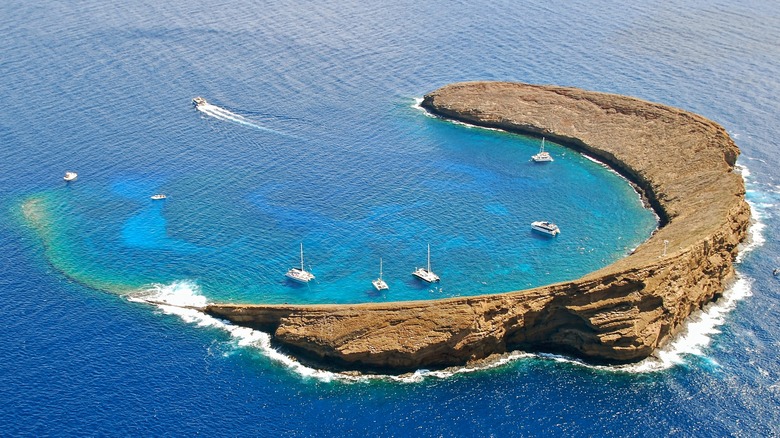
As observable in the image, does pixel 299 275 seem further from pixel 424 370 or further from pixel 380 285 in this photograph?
pixel 424 370

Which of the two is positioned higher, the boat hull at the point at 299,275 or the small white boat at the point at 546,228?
the small white boat at the point at 546,228

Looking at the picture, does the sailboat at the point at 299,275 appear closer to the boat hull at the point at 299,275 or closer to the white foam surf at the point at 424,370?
the boat hull at the point at 299,275

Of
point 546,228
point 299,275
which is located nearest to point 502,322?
point 546,228

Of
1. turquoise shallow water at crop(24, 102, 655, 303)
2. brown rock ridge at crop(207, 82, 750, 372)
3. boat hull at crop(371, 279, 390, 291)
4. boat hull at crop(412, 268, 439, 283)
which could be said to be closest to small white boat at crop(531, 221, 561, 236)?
turquoise shallow water at crop(24, 102, 655, 303)

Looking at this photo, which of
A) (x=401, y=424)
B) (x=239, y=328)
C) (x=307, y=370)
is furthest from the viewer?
(x=239, y=328)

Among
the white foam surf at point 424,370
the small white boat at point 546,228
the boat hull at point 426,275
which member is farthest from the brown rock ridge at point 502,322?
the small white boat at point 546,228

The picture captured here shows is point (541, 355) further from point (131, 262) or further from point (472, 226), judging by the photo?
point (131, 262)

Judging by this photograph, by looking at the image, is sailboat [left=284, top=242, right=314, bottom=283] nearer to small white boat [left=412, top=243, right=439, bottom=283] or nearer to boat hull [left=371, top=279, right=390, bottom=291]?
boat hull [left=371, top=279, right=390, bottom=291]

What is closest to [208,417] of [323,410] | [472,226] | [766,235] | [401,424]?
[323,410]
